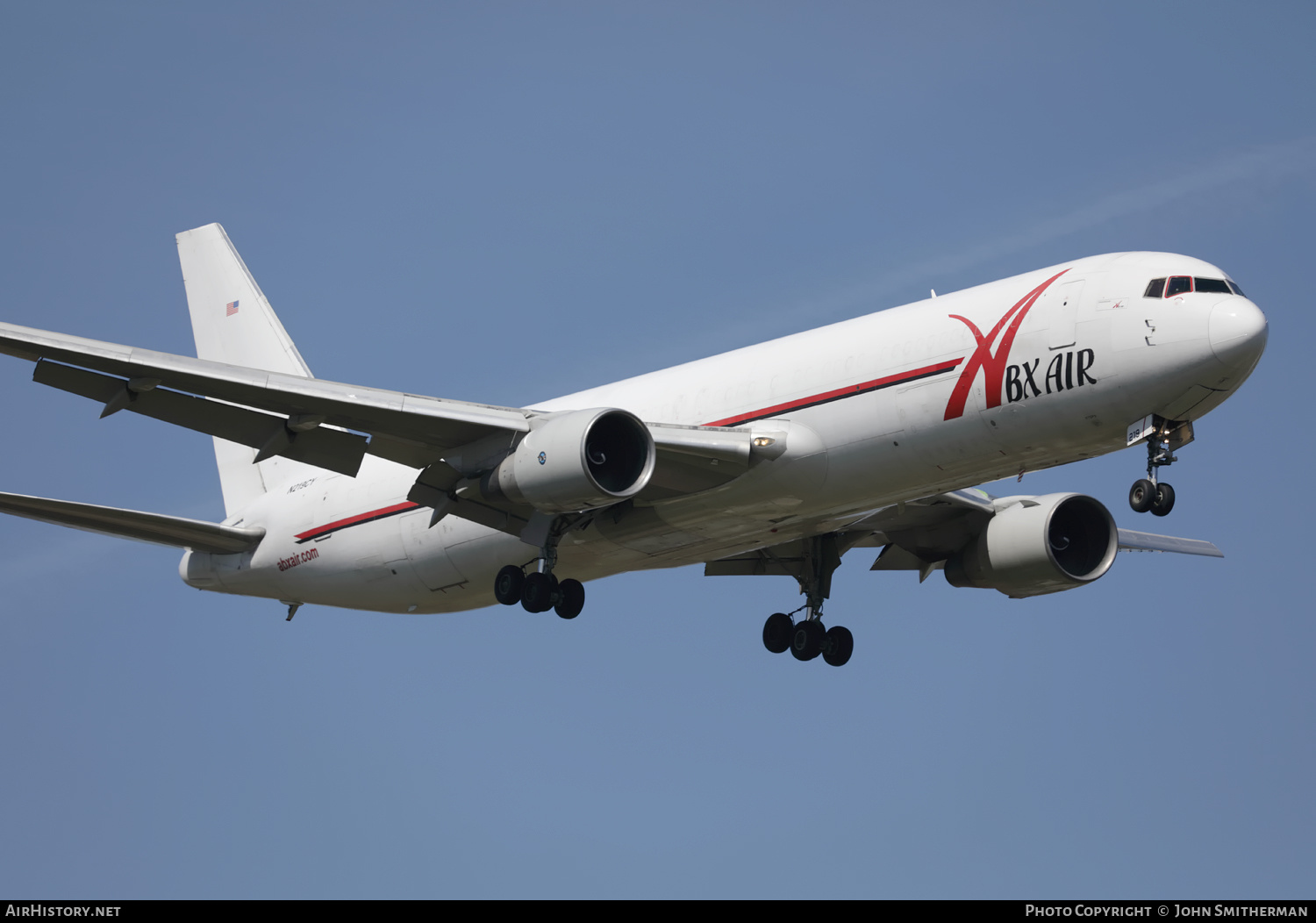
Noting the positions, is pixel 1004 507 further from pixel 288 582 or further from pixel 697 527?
pixel 288 582

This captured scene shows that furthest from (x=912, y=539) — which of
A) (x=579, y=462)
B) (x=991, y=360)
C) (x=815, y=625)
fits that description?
(x=579, y=462)

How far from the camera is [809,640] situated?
34.5m

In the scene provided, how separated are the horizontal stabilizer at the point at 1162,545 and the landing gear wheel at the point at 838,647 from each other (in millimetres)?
6733

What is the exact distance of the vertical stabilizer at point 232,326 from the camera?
3721 cm

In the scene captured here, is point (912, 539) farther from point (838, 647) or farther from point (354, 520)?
point (354, 520)

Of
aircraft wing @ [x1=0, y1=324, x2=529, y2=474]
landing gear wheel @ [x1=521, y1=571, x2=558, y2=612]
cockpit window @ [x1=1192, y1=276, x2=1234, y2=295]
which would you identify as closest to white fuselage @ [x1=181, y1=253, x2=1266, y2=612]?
cockpit window @ [x1=1192, y1=276, x2=1234, y2=295]

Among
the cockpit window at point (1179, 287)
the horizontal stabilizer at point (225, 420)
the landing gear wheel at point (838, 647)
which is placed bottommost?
the landing gear wheel at point (838, 647)

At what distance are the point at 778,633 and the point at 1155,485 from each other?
38.3 feet

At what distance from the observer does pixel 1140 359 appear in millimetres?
24453

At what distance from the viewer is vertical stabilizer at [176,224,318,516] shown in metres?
37.2

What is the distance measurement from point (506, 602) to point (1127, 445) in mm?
11777

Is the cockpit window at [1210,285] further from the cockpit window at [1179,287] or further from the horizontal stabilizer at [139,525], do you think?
the horizontal stabilizer at [139,525]

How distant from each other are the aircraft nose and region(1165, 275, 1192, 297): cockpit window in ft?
2.05

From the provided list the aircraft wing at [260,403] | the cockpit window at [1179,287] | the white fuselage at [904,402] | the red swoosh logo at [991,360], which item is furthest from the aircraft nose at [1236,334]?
the aircraft wing at [260,403]
